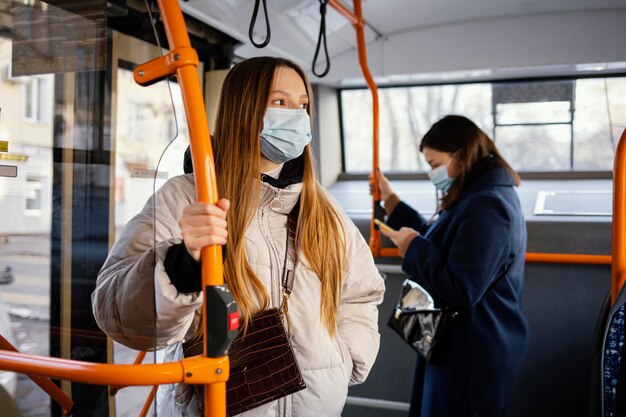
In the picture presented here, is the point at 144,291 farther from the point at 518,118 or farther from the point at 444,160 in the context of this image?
the point at 518,118

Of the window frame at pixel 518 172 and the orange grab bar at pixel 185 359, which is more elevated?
the window frame at pixel 518 172

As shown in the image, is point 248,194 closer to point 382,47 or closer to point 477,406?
point 477,406

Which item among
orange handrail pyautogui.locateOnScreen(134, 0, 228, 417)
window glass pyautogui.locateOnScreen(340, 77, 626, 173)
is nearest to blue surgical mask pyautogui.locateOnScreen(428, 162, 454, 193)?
window glass pyautogui.locateOnScreen(340, 77, 626, 173)

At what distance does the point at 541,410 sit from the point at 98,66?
3.11m

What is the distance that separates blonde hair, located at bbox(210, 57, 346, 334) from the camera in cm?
139

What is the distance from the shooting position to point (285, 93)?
1541 mm

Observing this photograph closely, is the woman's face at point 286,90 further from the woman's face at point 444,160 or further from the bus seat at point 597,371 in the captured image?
the woman's face at point 444,160

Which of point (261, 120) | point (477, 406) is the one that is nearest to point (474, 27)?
point (477, 406)

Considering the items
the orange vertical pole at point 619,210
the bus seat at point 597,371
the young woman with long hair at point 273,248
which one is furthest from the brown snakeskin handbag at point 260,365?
the orange vertical pole at point 619,210

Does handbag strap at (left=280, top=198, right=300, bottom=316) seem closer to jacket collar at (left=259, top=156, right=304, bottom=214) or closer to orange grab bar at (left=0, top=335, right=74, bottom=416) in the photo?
jacket collar at (left=259, top=156, right=304, bottom=214)

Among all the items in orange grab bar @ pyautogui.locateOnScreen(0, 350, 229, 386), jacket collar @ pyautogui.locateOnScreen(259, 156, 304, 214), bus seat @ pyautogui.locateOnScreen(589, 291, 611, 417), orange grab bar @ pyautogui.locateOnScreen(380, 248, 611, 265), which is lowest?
bus seat @ pyautogui.locateOnScreen(589, 291, 611, 417)

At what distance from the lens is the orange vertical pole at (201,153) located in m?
1.07

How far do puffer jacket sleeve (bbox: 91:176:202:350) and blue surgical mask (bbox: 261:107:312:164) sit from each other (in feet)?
1.08

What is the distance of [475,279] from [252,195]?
1.19m
